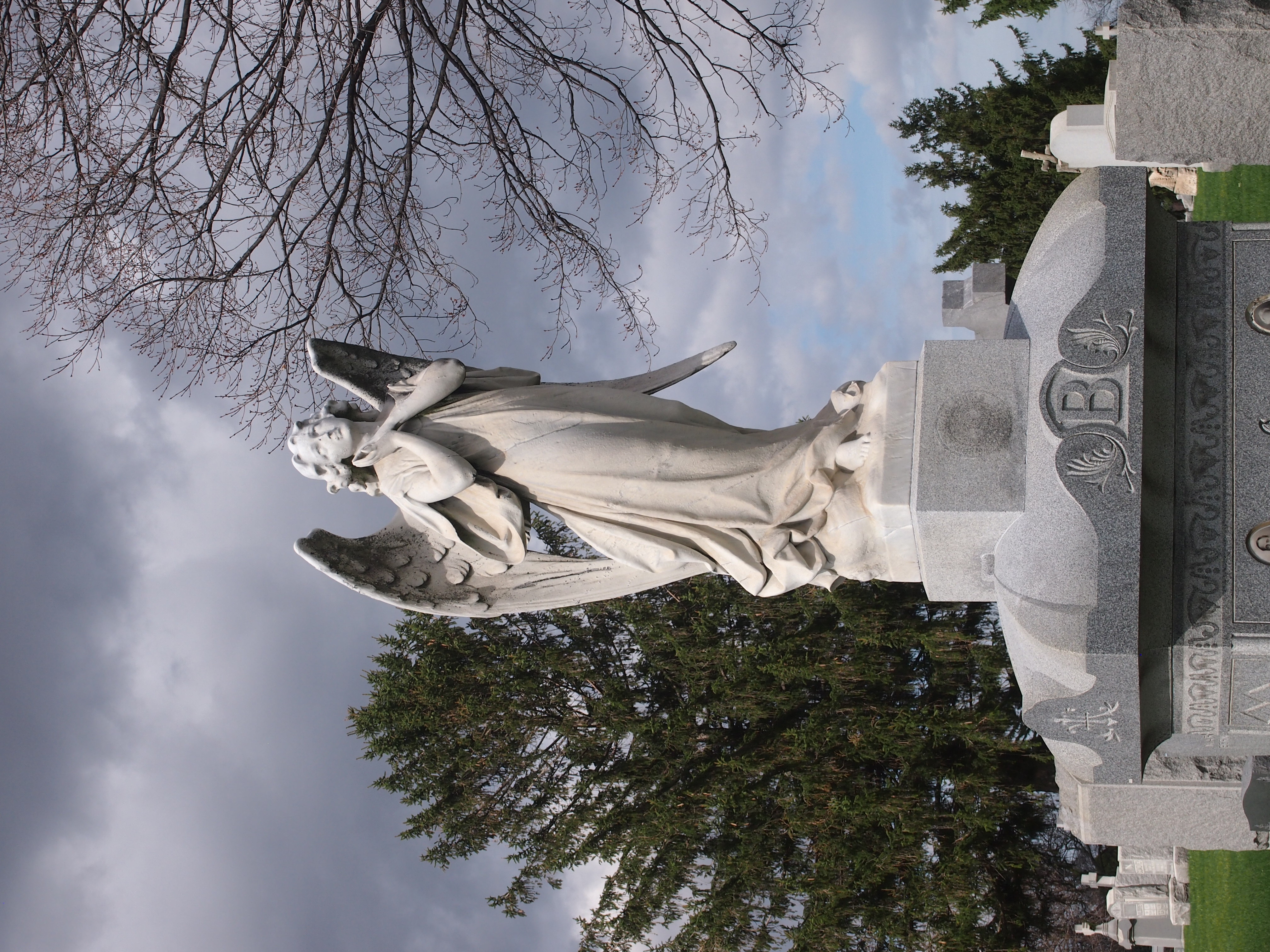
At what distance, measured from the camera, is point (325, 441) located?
526 cm

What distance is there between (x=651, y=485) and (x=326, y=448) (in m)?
1.68

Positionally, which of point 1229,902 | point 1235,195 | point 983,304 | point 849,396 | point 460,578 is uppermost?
point 1235,195

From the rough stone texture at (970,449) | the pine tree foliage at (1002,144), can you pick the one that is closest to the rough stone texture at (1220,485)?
the rough stone texture at (970,449)

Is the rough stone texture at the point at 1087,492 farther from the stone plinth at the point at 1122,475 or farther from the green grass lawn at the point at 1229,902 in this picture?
the green grass lawn at the point at 1229,902

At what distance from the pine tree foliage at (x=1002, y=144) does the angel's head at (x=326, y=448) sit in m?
13.7

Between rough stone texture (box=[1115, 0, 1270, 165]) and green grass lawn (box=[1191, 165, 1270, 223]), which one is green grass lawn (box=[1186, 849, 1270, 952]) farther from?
rough stone texture (box=[1115, 0, 1270, 165])

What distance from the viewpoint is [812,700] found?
14602 mm

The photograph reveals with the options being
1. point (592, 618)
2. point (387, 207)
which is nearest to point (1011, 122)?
point (592, 618)

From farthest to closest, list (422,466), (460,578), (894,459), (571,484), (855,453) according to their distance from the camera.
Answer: (460,578), (422,466), (571,484), (855,453), (894,459)

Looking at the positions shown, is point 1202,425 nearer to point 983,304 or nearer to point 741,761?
point 983,304

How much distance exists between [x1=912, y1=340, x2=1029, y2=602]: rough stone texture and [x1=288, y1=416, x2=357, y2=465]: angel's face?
2808mm

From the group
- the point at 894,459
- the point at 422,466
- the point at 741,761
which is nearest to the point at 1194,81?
the point at 894,459

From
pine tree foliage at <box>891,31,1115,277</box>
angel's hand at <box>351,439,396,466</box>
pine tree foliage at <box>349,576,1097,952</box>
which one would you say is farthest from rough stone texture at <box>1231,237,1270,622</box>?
pine tree foliage at <box>891,31,1115,277</box>

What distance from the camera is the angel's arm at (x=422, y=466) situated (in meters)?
5.11
